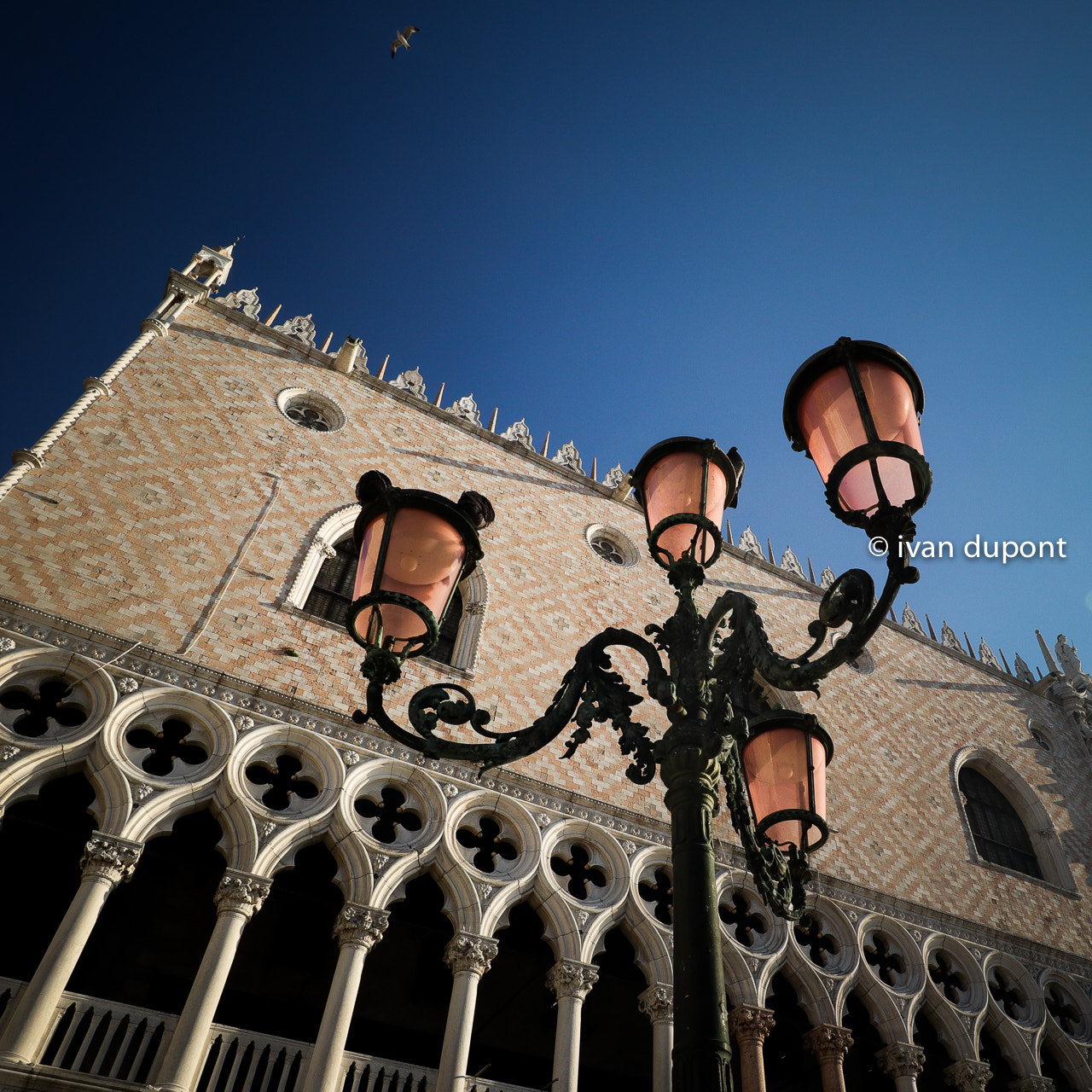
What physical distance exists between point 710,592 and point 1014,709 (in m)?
5.69

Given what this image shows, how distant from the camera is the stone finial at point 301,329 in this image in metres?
9.77

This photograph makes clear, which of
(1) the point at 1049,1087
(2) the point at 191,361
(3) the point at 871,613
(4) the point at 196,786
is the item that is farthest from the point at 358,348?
(1) the point at 1049,1087

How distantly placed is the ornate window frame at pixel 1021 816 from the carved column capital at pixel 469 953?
6506 millimetres

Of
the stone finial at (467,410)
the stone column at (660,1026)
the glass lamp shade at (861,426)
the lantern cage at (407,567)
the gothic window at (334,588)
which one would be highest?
the stone finial at (467,410)

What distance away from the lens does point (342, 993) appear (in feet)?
17.7

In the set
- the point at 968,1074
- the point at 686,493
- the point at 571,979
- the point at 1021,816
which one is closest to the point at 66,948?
the point at 571,979

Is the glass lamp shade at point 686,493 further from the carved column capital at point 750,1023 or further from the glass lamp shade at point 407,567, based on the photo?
the carved column capital at point 750,1023

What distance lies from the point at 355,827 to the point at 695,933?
13.4 ft

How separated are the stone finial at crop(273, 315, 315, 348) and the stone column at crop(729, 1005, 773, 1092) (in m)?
7.92

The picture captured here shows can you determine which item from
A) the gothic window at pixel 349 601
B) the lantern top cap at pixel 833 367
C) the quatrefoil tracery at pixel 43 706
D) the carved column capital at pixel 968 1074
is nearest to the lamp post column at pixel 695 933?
the lantern top cap at pixel 833 367

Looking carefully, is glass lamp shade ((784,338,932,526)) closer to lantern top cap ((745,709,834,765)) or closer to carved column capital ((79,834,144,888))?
lantern top cap ((745,709,834,765))

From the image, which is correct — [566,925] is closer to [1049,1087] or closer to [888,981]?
[888,981]

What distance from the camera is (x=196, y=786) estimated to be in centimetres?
573

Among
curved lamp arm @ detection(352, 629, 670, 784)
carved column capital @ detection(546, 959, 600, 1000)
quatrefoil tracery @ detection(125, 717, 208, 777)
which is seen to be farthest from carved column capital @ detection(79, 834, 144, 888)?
curved lamp arm @ detection(352, 629, 670, 784)
